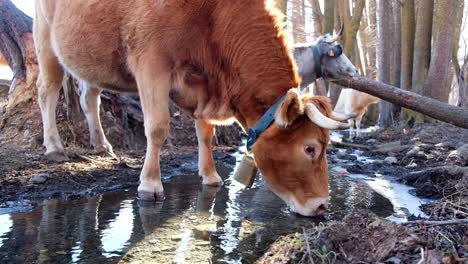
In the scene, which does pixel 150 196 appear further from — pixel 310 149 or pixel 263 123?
pixel 310 149

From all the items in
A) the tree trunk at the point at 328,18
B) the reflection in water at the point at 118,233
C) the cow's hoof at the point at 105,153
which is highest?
the tree trunk at the point at 328,18

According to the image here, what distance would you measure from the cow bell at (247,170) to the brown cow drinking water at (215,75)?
195 mm

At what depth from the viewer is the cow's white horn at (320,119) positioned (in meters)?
3.77

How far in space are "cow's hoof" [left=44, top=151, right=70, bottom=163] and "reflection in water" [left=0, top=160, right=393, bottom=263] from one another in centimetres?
A: 163

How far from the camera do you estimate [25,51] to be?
8.46 meters

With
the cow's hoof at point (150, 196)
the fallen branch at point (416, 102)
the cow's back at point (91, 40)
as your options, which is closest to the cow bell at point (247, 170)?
the cow's hoof at point (150, 196)

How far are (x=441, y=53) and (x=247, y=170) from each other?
815 centimetres

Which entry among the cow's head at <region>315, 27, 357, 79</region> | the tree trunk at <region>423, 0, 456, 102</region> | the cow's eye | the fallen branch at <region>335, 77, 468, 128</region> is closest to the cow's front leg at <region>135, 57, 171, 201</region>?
the cow's eye

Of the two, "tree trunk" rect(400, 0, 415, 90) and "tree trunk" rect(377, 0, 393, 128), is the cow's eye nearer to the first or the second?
"tree trunk" rect(400, 0, 415, 90)

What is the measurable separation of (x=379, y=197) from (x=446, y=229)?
88.7 inches

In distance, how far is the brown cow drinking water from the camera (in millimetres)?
4199

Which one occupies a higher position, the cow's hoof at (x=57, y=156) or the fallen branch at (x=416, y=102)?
the fallen branch at (x=416, y=102)

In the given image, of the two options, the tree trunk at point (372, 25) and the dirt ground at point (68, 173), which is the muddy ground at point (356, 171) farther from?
the tree trunk at point (372, 25)

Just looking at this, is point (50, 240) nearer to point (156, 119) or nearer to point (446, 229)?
point (156, 119)
